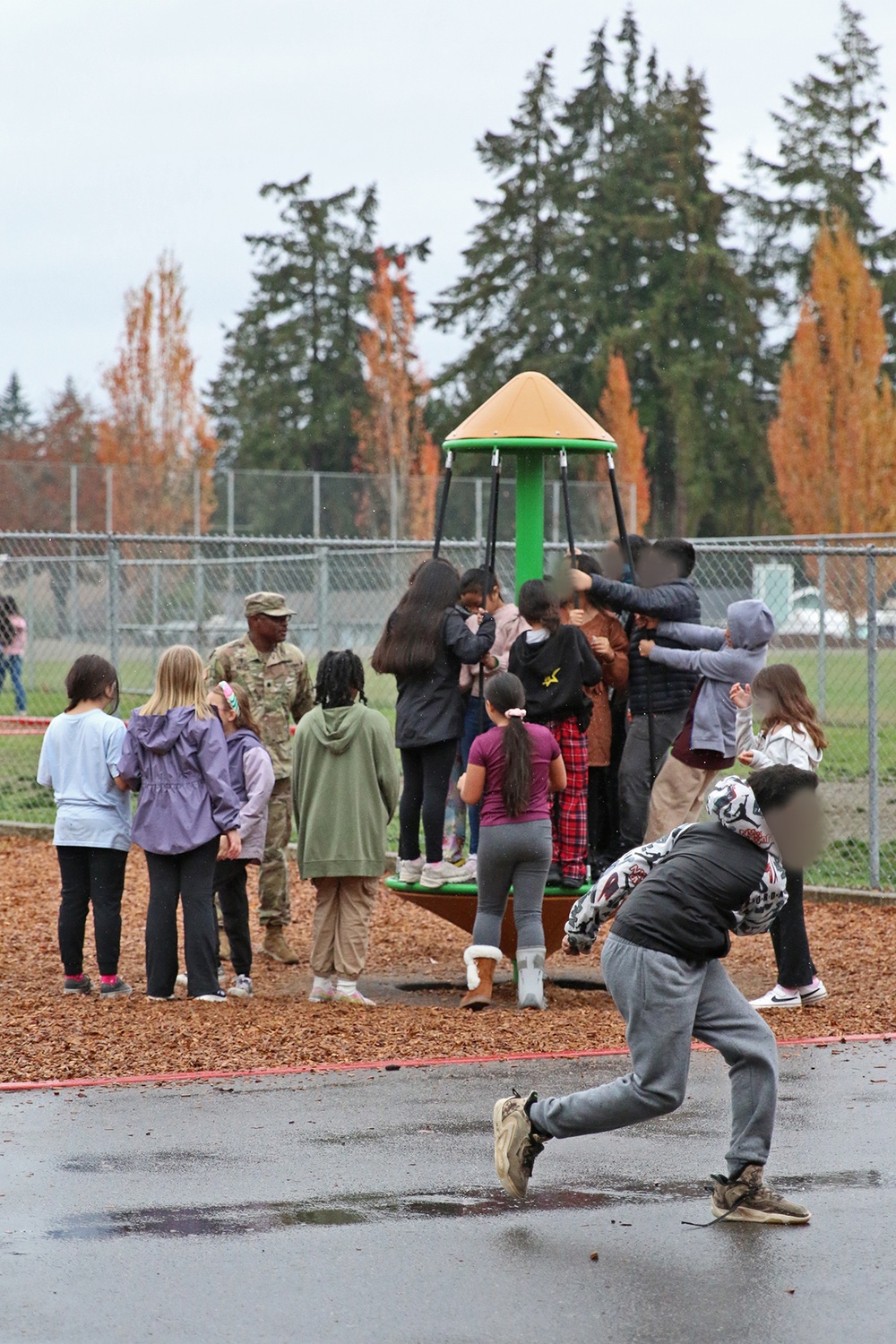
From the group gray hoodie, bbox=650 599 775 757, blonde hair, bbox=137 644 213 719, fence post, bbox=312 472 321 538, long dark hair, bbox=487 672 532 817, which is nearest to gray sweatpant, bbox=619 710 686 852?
gray hoodie, bbox=650 599 775 757

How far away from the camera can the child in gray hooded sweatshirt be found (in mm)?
8086

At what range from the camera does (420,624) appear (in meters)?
7.95

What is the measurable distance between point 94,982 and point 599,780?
2712 millimetres

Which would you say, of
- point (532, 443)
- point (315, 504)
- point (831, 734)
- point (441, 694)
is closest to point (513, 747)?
point (441, 694)

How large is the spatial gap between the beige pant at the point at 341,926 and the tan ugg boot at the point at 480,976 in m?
0.52

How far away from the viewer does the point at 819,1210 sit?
15.4 feet

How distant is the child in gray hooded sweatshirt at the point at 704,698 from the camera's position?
318 inches

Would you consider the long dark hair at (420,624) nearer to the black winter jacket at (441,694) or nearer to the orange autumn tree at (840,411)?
the black winter jacket at (441,694)

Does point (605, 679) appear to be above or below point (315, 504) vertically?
below

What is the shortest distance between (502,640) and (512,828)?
1.26m

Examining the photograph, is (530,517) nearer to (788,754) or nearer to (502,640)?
(502,640)

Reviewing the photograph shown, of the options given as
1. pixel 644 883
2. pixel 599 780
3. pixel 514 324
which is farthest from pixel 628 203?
pixel 644 883

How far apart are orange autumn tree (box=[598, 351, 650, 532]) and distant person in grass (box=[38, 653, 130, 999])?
41195 millimetres

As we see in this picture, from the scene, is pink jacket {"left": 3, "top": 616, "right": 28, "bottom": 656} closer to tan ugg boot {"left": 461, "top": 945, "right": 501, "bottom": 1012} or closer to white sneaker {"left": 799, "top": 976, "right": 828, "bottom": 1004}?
tan ugg boot {"left": 461, "top": 945, "right": 501, "bottom": 1012}
